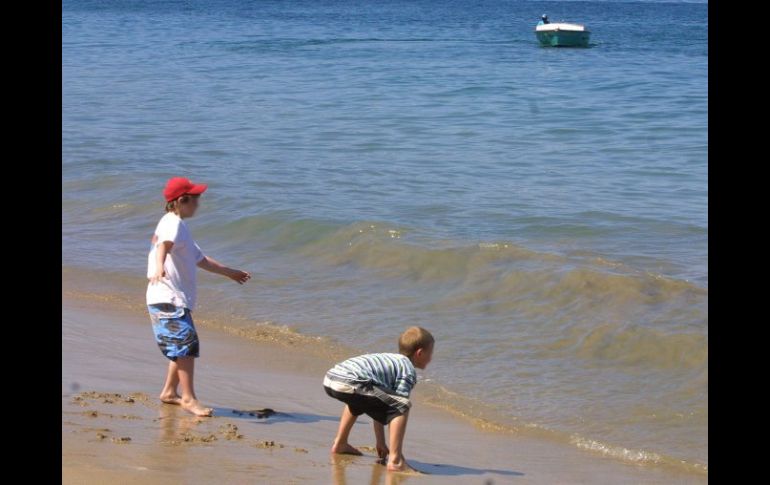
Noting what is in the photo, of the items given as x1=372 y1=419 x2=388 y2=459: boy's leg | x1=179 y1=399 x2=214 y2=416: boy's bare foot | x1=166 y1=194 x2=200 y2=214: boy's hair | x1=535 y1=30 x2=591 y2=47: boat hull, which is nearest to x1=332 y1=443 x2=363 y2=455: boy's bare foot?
x1=372 y1=419 x2=388 y2=459: boy's leg

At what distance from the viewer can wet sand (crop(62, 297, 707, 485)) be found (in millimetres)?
4715

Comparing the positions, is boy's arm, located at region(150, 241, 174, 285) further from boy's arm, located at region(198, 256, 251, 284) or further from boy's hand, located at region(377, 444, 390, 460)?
boy's hand, located at region(377, 444, 390, 460)

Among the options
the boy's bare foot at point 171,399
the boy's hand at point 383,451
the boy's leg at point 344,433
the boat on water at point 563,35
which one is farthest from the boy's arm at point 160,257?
the boat on water at point 563,35

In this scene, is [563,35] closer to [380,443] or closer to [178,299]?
[178,299]

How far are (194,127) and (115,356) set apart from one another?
12.2 metres

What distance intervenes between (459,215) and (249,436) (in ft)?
22.1

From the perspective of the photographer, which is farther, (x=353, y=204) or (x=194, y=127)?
(x=194, y=127)

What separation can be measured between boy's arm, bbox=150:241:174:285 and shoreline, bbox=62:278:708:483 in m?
0.70

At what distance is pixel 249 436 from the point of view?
5336mm

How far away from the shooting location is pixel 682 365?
7312 mm

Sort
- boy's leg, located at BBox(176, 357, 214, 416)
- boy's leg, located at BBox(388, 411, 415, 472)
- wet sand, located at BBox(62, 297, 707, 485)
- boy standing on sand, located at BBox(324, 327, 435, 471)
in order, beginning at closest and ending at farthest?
wet sand, located at BBox(62, 297, 707, 485)
boy's leg, located at BBox(388, 411, 415, 472)
boy standing on sand, located at BBox(324, 327, 435, 471)
boy's leg, located at BBox(176, 357, 214, 416)

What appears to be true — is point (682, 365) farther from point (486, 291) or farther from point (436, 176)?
point (436, 176)

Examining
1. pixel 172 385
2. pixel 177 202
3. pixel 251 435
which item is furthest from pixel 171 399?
pixel 177 202
